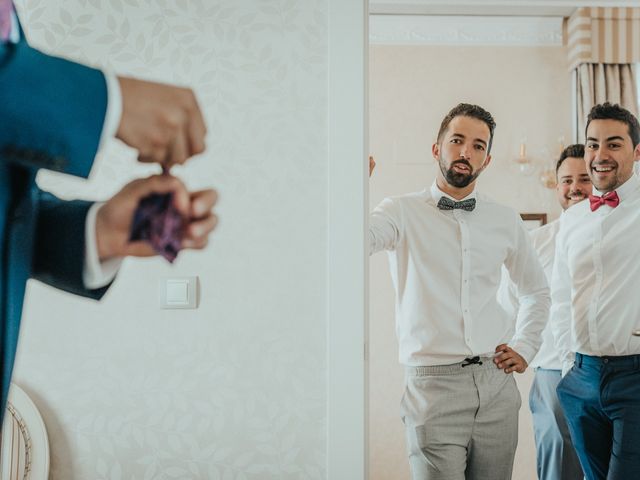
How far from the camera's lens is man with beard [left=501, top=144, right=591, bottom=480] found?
8.11ft

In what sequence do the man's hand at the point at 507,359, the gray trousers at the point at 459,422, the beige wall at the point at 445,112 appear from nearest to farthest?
the gray trousers at the point at 459,422 < the man's hand at the point at 507,359 < the beige wall at the point at 445,112

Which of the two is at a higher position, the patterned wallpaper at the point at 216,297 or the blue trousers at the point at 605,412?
the patterned wallpaper at the point at 216,297

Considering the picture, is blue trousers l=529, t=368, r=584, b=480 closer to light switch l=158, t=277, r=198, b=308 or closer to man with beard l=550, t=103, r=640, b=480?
man with beard l=550, t=103, r=640, b=480

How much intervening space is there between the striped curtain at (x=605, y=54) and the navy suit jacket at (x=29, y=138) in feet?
10.3

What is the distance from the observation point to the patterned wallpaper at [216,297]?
1.23 metres

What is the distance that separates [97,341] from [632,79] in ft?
9.63

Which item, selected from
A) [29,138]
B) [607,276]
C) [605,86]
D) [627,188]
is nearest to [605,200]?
[627,188]

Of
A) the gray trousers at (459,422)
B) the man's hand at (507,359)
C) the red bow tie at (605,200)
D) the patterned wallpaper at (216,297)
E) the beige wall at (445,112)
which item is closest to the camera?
the patterned wallpaper at (216,297)

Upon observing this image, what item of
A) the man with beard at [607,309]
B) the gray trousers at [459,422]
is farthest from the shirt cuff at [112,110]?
the man with beard at [607,309]

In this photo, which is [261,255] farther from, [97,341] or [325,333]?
[97,341]

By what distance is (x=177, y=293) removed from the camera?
4.07ft

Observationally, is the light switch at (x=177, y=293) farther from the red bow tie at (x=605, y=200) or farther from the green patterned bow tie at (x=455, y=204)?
the red bow tie at (x=605, y=200)

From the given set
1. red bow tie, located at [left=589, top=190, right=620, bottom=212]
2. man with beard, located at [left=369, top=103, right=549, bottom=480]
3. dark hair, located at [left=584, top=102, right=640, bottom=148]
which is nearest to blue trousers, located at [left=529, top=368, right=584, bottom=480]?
man with beard, located at [left=369, top=103, right=549, bottom=480]

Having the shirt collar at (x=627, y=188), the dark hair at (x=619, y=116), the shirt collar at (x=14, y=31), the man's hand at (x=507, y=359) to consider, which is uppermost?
the dark hair at (x=619, y=116)
